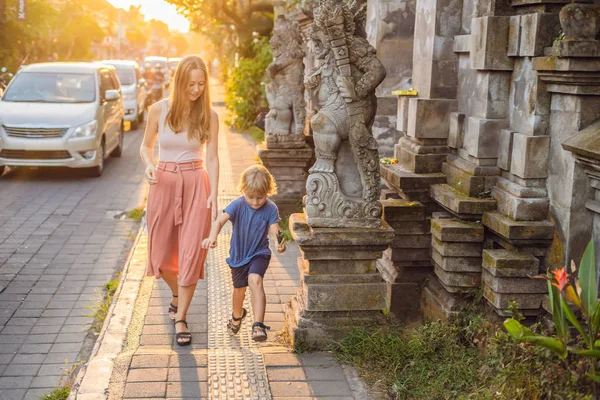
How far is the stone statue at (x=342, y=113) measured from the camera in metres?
5.03

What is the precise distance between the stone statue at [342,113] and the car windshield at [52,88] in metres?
9.58

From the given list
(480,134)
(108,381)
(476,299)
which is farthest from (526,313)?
(108,381)

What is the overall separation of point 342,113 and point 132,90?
689 inches

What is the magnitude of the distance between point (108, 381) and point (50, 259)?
415 centimetres

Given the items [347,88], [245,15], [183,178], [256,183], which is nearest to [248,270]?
[256,183]

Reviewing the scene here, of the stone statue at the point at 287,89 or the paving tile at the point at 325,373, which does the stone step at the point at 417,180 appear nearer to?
the paving tile at the point at 325,373

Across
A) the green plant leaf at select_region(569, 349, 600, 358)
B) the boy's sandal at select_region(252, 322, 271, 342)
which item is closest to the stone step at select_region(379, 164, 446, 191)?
the boy's sandal at select_region(252, 322, 271, 342)

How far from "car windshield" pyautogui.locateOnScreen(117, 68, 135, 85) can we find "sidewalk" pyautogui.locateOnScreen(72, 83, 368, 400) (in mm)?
16405

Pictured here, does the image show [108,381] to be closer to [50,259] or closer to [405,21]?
[50,259]

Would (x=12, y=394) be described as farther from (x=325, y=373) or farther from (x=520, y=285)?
(x=520, y=285)

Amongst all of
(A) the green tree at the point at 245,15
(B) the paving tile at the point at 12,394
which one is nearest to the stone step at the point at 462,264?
(B) the paving tile at the point at 12,394

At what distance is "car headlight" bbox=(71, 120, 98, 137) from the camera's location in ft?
42.6

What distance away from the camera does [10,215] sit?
10.2 meters

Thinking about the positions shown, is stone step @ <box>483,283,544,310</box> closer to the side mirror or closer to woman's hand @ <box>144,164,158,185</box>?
woman's hand @ <box>144,164,158,185</box>
